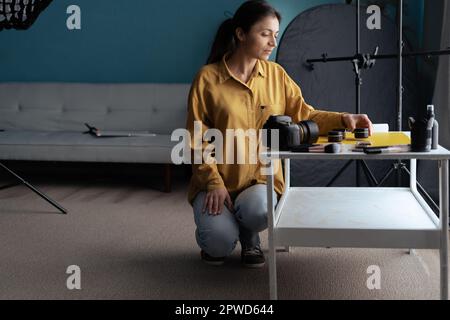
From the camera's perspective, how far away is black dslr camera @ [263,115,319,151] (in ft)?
5.62

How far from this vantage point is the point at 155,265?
2287 mm

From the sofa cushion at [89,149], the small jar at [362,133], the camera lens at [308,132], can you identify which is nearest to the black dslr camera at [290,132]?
the camera lens at [308,132]

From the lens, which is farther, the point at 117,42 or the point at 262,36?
the point at 117,42

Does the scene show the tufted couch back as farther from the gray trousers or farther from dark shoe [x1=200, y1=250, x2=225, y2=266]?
the gray trousers

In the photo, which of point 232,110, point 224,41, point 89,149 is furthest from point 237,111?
point 89,149

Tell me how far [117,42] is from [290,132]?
2868mm

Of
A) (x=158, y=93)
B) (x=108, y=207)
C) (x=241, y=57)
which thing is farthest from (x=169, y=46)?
(x=241, y=57)

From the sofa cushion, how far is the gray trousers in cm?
153

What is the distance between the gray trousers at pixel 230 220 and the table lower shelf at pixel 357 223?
0.29 ft

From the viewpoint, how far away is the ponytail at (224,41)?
2.09 metres

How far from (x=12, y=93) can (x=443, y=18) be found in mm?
2793

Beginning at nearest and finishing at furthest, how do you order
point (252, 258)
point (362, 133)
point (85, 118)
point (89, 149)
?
point (362, 133) < point (252, 258) < point (89, 149) < point (85, 118)

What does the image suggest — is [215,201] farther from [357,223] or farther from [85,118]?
[85,118]

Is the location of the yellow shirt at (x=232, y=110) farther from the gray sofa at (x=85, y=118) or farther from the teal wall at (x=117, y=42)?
the teal wall at (x=117, y=42)
